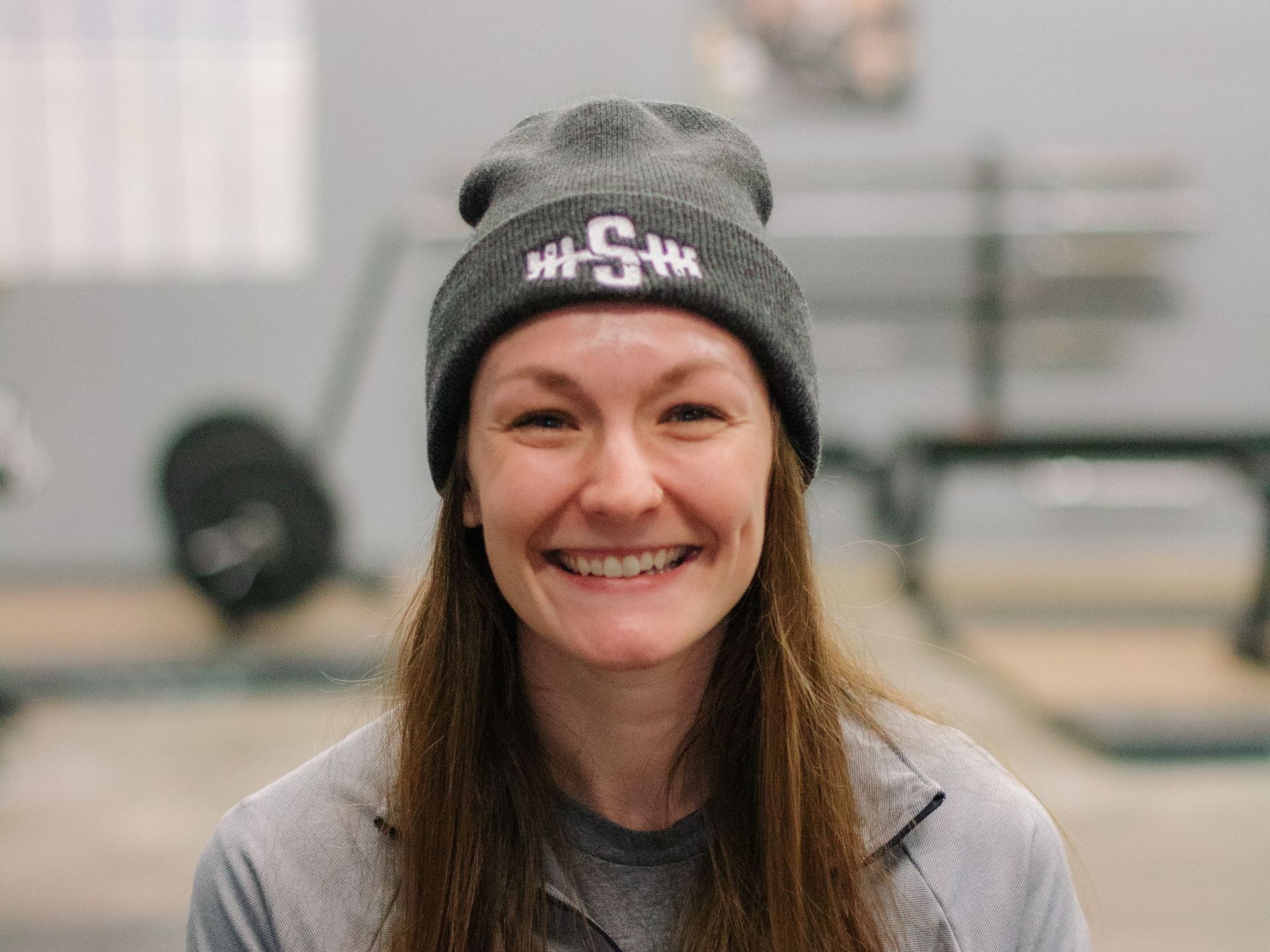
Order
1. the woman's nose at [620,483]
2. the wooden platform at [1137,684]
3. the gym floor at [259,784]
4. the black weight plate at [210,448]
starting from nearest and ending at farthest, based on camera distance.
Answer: the woman's nose at [620,483] → the gym floor at [259,784] → the wooden platform at [1137,684] → the black weight plate at [210,448]

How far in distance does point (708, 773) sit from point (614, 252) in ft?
1.49

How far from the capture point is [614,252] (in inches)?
37.2

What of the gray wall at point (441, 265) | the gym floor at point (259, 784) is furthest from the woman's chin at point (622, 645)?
the gray wall at point (441, 265)

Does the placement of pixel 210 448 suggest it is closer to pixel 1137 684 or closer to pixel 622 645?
pixel 1137 684

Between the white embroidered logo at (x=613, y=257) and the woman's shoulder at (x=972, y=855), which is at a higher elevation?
the white embroidered logo at (x=613, y=257)

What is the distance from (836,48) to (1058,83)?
3.23 feet

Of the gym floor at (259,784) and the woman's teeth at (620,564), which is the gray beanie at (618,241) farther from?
the gym floor at (259,784)

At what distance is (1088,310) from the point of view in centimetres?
538

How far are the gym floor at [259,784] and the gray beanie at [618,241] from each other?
489 millimetres

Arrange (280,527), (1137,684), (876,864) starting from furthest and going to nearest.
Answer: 1. (280,527)
2. (1137,684)
3. (876,864)

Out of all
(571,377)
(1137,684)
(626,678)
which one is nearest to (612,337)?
(571,377)

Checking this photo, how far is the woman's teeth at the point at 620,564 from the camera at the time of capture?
974mm

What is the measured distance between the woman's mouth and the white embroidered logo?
206mm

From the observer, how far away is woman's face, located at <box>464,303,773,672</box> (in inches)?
37.0
